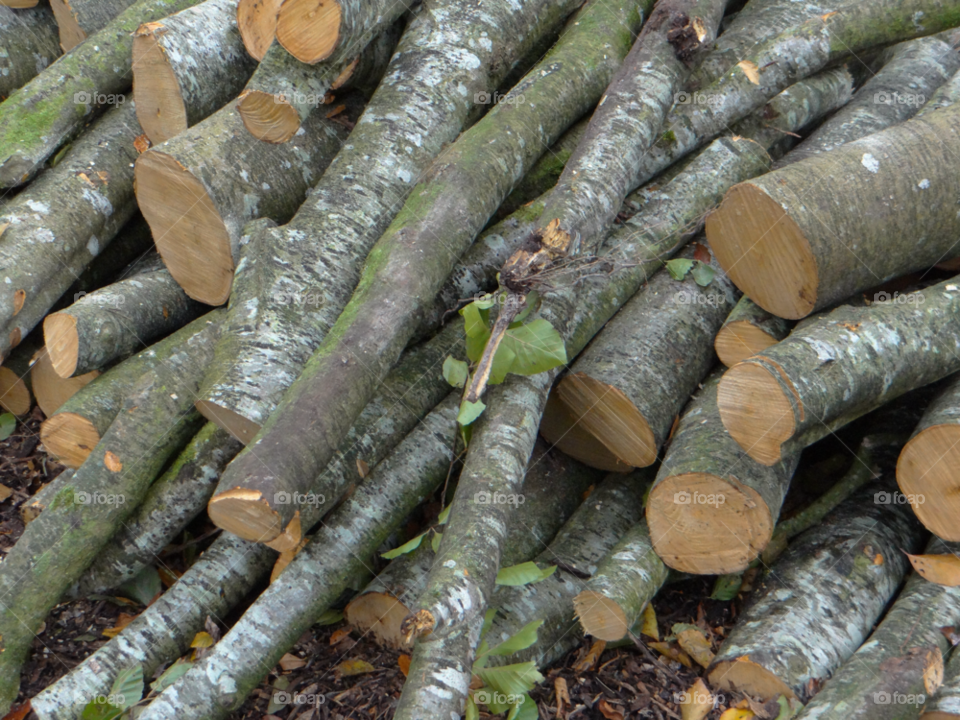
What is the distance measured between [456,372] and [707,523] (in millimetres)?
1028

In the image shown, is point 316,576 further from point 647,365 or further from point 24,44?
point 24,44

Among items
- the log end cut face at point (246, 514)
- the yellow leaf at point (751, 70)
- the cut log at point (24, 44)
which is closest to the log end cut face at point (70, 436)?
the log end cut face at point (246, 514)

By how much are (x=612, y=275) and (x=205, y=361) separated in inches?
67.3

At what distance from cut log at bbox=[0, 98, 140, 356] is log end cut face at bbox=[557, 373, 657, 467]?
235 centimetres

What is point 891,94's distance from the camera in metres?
4.16

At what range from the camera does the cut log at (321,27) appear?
3213mm

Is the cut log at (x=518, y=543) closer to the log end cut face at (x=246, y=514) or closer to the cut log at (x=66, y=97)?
the log end cut face at (x=246, y=514)

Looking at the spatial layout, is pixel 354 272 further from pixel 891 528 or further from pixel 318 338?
pixel 891 528

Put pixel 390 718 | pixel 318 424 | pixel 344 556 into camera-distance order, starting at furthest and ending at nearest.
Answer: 1. pixel 344 556
2. pixel 390 718
3. pixel 318 424

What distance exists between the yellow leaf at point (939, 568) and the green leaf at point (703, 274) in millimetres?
1287

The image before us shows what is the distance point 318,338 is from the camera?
318cm

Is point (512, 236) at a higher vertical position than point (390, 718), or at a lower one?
higher

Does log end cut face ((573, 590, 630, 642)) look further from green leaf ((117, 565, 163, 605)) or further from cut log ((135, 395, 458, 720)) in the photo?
green leaf ((117, 565, 163, 605))

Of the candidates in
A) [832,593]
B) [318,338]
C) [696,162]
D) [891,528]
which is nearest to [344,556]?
[318,338]
